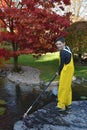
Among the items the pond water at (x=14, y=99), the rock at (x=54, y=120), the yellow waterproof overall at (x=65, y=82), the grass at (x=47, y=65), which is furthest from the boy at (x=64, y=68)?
the grass at (x=47, y=65)

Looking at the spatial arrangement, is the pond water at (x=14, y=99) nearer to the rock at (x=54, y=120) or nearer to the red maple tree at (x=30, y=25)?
the rock at (x=54, y=120)

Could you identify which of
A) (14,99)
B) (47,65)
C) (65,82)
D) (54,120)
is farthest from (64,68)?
(47,65)

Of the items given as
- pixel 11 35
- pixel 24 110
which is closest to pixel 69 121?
pixel 24 110

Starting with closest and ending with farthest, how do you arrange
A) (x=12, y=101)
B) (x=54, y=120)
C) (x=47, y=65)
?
(x=54, y=120) < (x=12, y=101) < (x=47, y=65)

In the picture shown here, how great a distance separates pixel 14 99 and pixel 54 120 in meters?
3.30

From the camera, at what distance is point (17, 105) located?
12.4m

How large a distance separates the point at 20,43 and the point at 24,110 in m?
5.81

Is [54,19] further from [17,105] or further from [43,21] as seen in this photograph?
[17,105]

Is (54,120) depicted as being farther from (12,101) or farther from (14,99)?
(14,99)

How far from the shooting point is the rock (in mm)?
9828

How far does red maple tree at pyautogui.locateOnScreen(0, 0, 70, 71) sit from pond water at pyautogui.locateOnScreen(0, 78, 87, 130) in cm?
180

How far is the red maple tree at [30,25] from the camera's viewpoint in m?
16.1

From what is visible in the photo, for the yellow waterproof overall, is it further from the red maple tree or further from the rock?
the red maple tree

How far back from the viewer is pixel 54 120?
1034 cm
